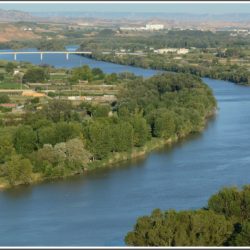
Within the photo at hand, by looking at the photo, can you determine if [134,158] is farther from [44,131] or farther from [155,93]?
[155,93]

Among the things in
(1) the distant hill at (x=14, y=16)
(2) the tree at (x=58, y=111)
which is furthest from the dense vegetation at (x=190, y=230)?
(1) the distant hill at (x=14, y=16)

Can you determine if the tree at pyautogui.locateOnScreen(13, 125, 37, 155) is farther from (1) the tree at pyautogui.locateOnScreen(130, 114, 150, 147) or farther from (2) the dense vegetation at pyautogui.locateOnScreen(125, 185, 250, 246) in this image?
(2) the dense vegetation at pyautogui.locateOnScreen(125, 185, 250, 246)

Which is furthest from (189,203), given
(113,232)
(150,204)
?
(113,232)

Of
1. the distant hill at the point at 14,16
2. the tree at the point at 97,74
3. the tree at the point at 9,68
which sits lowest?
the distant hill at the point at 14,16

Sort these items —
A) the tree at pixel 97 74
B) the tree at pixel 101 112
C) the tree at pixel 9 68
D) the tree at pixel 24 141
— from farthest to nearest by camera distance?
the tree at pixel 9 68 → the tree at pixel 97 74 → the tree at pixel 101 112 → the tree at pixel 24 141

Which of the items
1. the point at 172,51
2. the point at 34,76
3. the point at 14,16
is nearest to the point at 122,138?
the point at 34,76

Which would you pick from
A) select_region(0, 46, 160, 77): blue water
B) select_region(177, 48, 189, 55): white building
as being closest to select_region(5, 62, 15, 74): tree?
select_region(0, 46, 160, 77): blue water

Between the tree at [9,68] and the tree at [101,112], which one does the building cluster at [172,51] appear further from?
the tree at [101,112]
